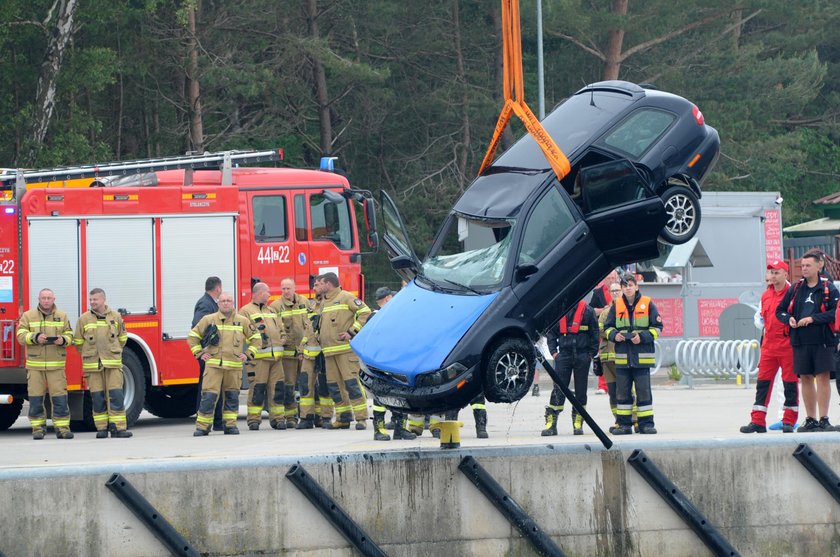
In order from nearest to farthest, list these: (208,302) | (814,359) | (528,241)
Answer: (528,241) → (814,359) → (208,302)

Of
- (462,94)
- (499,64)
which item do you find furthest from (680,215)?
(499,64)

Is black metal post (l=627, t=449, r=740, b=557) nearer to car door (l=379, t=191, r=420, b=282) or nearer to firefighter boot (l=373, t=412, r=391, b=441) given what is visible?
car door (l=379, t=191, r=420, b=282)

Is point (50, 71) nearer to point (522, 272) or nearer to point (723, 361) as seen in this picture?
point (723, 361)

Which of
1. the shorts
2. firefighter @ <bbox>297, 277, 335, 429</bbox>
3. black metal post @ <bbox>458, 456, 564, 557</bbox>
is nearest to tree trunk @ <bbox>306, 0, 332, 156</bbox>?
firefighter @ <bbox>297, 277, 335, 429</bbox>

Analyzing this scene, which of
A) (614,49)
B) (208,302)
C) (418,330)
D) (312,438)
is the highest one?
(614,49)

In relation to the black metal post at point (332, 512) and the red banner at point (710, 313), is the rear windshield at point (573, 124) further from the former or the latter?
the red banner at point (710, 313)

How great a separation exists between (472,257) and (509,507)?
1.87m

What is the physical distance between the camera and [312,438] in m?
14.9

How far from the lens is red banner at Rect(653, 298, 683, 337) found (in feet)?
87.7

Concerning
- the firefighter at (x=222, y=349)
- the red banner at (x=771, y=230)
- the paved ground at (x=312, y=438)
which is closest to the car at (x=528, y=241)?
the paved ground at (x=312, y=438)

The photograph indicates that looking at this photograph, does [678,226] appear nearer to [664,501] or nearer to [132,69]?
[664,501]

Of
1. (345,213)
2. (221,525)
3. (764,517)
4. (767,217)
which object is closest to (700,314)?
(767,217)

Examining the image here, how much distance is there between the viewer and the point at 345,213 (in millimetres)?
18922

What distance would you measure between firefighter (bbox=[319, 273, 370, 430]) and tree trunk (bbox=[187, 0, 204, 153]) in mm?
20078
